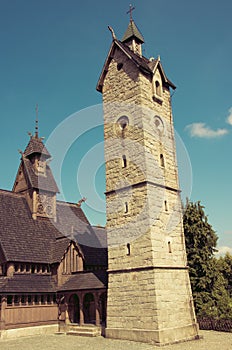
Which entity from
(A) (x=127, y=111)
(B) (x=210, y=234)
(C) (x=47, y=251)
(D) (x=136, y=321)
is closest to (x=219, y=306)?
(B) (x=210, y=234)

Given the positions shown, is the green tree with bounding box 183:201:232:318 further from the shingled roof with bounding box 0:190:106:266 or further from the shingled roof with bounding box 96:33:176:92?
the shingled roof with bounding box 96:33:176:92

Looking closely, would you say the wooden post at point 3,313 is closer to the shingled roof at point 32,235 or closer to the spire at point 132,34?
the shingled roof at point 32,235

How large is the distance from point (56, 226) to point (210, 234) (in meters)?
14.2

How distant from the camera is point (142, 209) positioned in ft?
69.2

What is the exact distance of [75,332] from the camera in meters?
23.8

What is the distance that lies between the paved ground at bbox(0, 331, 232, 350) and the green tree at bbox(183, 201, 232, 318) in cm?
354

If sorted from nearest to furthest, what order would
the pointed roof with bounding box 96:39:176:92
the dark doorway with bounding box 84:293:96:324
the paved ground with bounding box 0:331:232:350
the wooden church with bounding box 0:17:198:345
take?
the paved ground with bounding box 0:331:232:350 → the wooden church with bounding box 0:17:198:345 → the pointed roof with bounding box 96:39:176:92 → the dark doorway with bounding box 84:293:96:324

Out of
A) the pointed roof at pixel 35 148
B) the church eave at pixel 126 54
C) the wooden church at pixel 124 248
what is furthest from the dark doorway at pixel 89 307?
the church eave at pixel 126 54

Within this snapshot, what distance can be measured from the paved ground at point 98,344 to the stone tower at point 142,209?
82cm

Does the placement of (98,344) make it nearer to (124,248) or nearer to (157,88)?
(124,248)

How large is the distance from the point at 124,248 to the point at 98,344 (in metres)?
5.63

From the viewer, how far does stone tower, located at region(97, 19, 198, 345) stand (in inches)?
778

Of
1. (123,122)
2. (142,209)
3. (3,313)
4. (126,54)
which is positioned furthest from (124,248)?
(126,54)

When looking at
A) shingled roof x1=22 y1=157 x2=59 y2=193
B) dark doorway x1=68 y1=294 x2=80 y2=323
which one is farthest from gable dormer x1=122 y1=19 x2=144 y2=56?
dark doorway x1=68 y1=294 x2=80 y2=323
